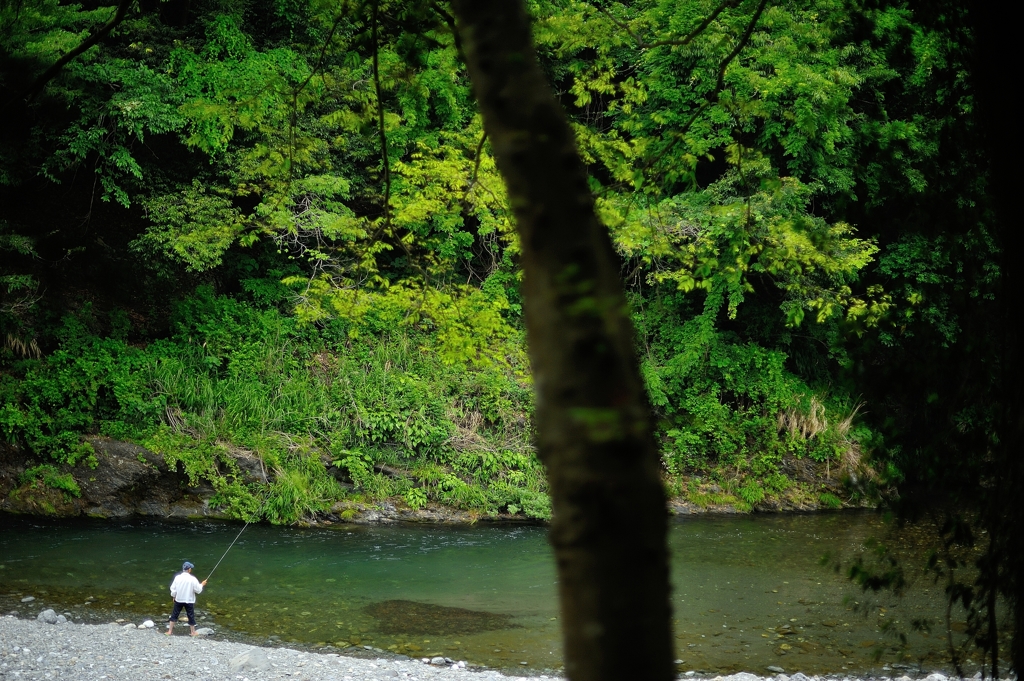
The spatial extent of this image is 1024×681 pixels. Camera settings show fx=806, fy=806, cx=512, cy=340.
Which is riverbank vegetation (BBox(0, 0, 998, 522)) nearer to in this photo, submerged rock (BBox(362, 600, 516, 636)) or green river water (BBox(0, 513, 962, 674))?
green river water (BBox(0, 513, 962, 674))

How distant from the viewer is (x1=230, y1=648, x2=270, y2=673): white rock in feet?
25.3

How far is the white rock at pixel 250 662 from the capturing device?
7719 millimetres

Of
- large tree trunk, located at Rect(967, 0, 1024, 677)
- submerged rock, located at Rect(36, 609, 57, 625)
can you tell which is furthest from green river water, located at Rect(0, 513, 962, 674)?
large tree trunk, located at Rect(967, 0, 1024, 677)

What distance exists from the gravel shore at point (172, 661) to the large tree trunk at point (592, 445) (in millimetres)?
7148

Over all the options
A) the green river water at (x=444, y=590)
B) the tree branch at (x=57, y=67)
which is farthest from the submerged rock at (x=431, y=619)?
the tree branch at (x=57, y=67)

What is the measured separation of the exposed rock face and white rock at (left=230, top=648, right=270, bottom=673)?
631 cm

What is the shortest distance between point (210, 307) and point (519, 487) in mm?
7319

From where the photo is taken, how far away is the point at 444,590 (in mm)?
11047

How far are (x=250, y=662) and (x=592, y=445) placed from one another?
7.76 m

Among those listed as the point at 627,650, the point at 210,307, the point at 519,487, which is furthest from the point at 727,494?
the point at 627,650

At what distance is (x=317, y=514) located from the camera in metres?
14.1

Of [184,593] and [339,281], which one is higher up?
[339,281]

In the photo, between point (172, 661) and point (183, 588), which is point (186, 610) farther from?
point (172, 661)

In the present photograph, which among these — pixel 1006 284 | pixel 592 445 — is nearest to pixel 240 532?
pixel 1006 284
